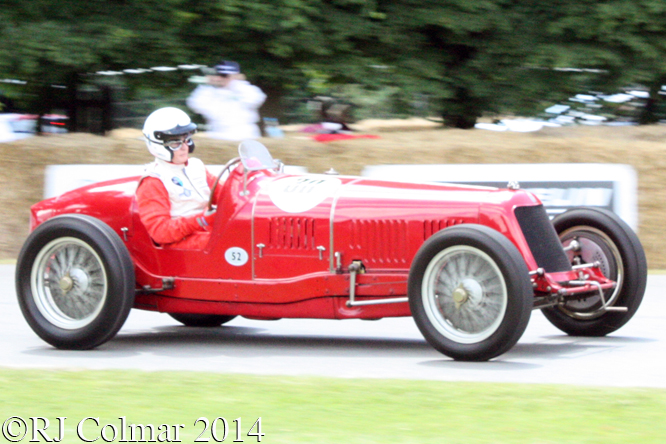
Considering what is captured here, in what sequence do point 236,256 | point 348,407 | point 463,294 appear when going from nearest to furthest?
point 348,407
point 463,294
point 236,256

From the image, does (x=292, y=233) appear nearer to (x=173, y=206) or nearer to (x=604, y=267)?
(x=173, y=206)

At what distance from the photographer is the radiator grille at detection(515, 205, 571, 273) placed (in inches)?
250

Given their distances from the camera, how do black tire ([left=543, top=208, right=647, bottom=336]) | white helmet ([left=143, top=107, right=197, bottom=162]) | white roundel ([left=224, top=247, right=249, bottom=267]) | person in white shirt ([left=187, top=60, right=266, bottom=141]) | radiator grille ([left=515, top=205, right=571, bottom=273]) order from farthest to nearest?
person in white shirt ([left=187, top=60, right=266, bottom=141]), white helmet ([left=143, top=107, right=197, bottom=162]), black tire ([left=543, top=208, right=647, bottom=336]), white roundel ([left=224, top=247, right=249, bottom=267]), radiator grille ([left=515, top=205, right=571, bottom=273])

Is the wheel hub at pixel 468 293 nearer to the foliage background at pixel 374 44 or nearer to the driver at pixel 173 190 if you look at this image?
the driver at pixel 173 190

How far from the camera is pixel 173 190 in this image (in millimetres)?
7047

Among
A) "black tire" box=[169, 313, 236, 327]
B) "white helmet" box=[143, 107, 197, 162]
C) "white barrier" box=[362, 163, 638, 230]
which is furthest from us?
"white barrier" box=[362, 163, 638, 230]

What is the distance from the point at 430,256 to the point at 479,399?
124cm

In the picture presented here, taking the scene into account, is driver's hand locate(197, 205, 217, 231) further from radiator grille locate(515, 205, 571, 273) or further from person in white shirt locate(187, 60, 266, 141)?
person in white shirt locate(187, 60, 266, 141)

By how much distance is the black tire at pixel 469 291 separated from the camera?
19.1 ft

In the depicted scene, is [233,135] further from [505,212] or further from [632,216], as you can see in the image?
[505,212]

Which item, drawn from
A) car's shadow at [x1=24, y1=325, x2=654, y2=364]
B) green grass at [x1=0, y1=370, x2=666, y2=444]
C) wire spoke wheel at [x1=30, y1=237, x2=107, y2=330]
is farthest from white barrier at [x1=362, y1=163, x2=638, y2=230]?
green grass at [x1=0, y1=370, x2=666, y2=444]

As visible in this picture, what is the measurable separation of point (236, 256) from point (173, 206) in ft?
2.10

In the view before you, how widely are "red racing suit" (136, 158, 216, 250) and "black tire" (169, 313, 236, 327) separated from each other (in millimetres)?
1075

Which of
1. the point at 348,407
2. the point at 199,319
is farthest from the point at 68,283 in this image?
the point at 348,407
